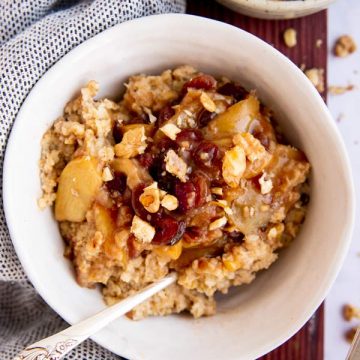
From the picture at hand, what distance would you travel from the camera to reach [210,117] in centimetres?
166

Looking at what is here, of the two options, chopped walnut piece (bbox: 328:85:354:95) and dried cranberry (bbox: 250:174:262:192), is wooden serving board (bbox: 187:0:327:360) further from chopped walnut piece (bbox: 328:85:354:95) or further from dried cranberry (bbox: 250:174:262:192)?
dried cranberry (bbox: 250:174:262:192)

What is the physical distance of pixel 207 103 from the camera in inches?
64.6

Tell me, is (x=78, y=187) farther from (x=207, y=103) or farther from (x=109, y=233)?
(x=207, y=103)

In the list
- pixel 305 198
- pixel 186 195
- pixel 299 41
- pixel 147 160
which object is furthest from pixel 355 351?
pixel 299 41

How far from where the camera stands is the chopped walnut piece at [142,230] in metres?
1.57

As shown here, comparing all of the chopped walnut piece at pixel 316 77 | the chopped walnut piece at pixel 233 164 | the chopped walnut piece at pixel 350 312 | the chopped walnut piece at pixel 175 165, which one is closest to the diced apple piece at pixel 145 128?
the chopped walnut piece at pixel 175 165

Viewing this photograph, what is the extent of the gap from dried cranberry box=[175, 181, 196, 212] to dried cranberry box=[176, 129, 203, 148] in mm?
97

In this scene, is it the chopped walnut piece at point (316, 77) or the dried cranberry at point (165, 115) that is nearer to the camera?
the dried cranberry at point (165, 115)

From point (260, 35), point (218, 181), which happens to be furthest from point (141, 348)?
point (260, 35)

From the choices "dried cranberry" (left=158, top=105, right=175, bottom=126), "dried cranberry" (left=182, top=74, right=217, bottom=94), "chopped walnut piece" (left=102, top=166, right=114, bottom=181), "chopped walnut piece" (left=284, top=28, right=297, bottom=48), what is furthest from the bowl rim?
"chopped walnut piece" (left=102, top=166, right=114, bottom=181)

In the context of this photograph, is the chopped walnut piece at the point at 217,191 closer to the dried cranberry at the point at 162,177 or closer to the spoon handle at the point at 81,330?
the dried cranberry at the point at 162,177

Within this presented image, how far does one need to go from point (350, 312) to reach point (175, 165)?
838mm

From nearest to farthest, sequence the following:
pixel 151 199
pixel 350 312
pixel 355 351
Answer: pixel 151 199 → pixel 355 351 → pixel 350 312

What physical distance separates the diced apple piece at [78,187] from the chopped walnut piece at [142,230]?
0.13 m
